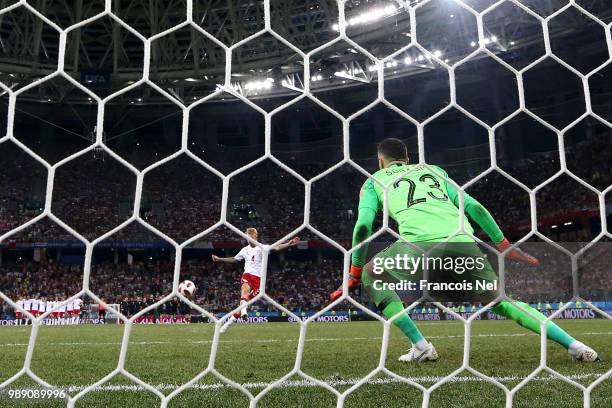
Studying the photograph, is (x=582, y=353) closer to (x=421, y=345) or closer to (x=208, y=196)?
(x=421, y=345)

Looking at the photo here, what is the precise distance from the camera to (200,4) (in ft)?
47.8

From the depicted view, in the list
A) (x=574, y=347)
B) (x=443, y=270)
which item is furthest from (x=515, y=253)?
(x=574, y=347)

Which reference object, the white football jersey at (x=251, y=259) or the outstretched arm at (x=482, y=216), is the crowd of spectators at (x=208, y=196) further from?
the outstretched arm at (x=482, y=216)

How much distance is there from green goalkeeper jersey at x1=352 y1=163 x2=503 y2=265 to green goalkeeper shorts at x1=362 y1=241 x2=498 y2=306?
0.28ft

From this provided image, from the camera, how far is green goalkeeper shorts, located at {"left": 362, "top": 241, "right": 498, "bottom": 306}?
2457 mm

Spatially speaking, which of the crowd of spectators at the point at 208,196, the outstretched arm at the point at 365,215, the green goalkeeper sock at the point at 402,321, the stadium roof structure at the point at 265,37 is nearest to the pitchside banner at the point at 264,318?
the crowd of spectators at the point at 208,196

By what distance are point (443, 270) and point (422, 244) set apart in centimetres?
16

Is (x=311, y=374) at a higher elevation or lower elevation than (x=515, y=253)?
lower

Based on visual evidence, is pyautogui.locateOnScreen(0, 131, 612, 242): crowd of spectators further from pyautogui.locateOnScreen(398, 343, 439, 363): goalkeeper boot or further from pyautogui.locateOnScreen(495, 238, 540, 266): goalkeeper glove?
pyautogui.locateOnScreen(495, 238, 540, 266): goalkeeper glove

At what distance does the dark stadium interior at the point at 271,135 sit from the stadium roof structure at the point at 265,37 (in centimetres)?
8

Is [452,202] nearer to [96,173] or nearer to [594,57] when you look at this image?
[594,57]

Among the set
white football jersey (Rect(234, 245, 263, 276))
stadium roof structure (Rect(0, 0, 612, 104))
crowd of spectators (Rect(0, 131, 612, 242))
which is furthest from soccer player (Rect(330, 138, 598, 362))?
crowd of spectators (Rect(0, 131, 612, 242))

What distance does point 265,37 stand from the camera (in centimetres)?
1495

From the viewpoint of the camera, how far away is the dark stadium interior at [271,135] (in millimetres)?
14625
